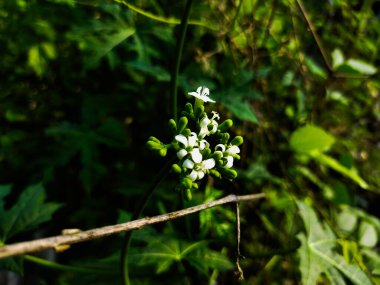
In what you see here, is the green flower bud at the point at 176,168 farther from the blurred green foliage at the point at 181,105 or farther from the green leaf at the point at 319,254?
the green leaf at the point at 319,254

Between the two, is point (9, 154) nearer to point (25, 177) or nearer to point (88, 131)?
point (25, 177)

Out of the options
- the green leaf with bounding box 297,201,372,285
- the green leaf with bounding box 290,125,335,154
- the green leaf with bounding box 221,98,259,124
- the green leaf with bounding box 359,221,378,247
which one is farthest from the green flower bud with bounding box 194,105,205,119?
the green leaf with bounding box 359,221,378,247

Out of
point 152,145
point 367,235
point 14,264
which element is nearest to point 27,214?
point 14,264

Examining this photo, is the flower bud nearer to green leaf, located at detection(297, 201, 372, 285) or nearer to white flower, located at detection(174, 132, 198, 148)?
white flower, located at detection(174, 132, 198, 148)

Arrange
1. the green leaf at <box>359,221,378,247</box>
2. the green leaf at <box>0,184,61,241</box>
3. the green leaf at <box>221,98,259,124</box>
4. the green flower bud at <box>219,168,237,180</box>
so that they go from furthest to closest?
the green leaf at <box>359,221,378,247</box>, the green leaf at <box>221,98,259,124</box>, the green leaf at <box>0,184,61,241</box>, the green flower bud at <box>219,168,237,180</box>

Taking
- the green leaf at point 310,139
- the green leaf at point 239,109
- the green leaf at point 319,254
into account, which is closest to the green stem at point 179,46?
the green leaf at point 239,109

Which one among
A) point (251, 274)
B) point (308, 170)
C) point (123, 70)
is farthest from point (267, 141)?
point (123, 70)
